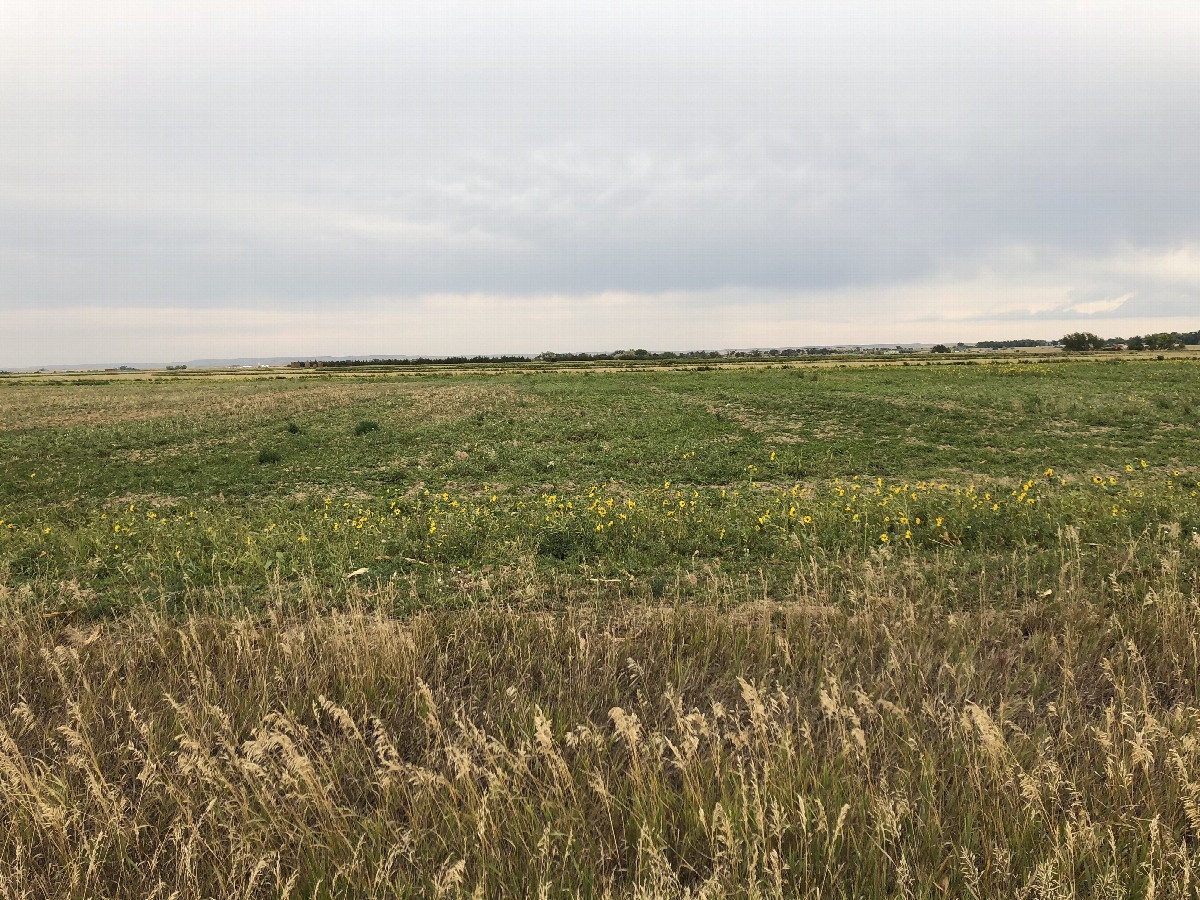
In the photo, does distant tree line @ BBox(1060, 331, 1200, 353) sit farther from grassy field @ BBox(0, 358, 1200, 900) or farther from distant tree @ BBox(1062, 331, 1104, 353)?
grassy field @ BBox(0, 358, 1200, 900)

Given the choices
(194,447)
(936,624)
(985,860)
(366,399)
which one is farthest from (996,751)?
(366,399)

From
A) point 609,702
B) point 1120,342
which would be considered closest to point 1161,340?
point 1120,342

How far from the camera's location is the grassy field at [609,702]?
2.24 metres

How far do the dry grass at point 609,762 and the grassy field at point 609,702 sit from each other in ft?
0.08

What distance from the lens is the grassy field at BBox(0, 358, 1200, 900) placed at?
2.24 m

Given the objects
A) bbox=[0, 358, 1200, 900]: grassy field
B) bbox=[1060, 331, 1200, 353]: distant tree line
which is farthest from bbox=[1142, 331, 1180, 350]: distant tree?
bbox=[0, 358, 1200, 900]: grassy field

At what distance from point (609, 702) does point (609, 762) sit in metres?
0.73

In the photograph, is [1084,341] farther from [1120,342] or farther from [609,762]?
[609,762]

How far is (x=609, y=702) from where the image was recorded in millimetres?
3414

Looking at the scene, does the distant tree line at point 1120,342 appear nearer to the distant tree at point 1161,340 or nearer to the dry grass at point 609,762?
the distant tree at point 1161,340

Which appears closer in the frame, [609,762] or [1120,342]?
[609,762]

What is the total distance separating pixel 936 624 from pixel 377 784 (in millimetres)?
4134

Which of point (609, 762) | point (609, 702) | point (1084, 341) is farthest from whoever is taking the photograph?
point (1084, 341)

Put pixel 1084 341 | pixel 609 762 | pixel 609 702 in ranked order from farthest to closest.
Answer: pixel 1084 341
pixel 609 702
pixel 609 762
